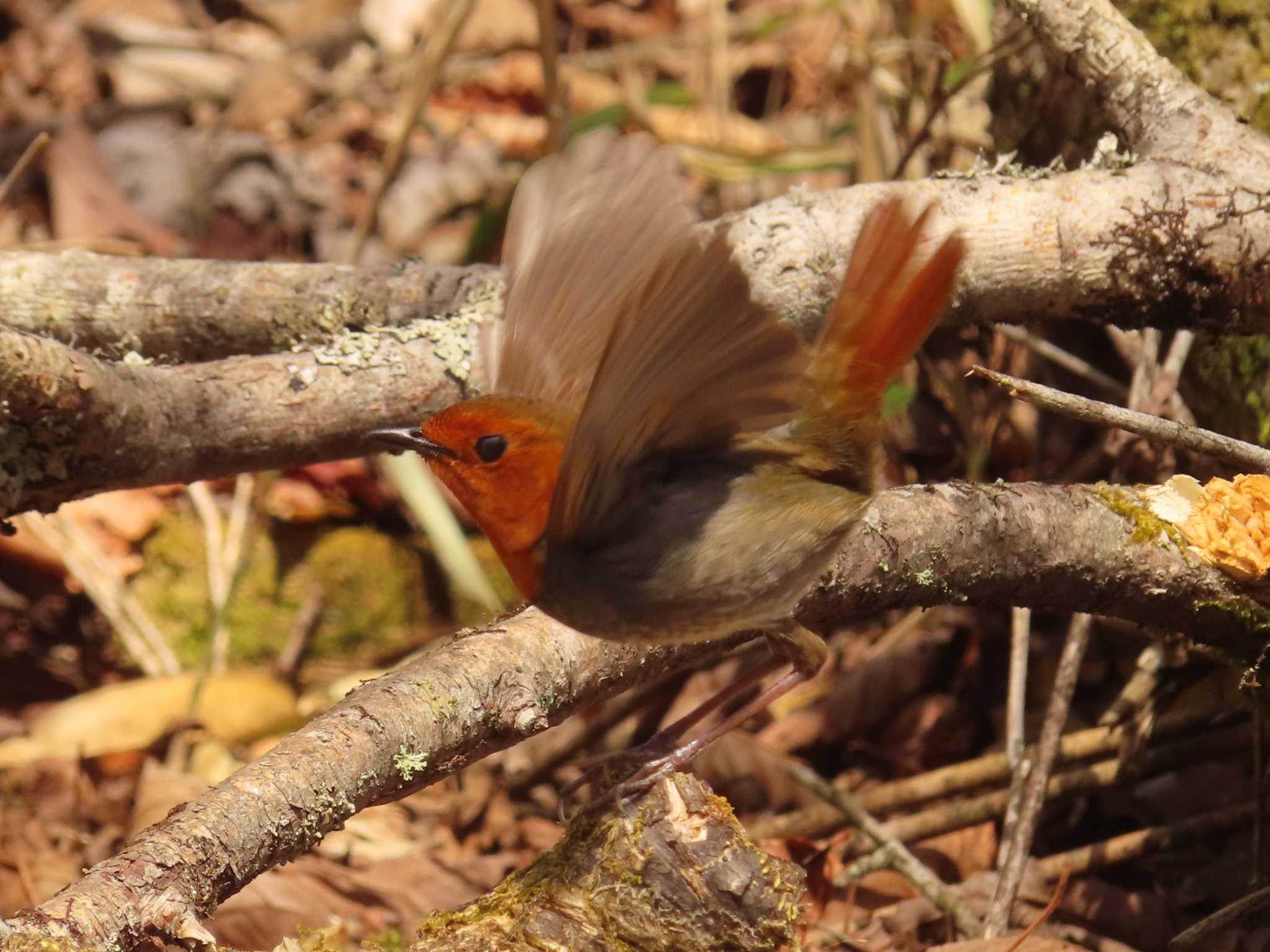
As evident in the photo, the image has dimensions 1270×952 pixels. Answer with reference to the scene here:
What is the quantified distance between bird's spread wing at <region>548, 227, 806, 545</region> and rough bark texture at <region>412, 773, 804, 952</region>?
1.74ft

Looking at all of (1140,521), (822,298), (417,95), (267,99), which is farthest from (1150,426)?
(267,99)

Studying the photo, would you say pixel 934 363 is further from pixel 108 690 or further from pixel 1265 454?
pixel 108 690

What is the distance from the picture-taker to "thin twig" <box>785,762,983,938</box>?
312cm

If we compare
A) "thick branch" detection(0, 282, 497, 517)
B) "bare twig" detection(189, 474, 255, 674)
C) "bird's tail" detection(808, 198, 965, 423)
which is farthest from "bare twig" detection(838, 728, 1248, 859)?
"bare twig" detection(189, 474, 255, 674)

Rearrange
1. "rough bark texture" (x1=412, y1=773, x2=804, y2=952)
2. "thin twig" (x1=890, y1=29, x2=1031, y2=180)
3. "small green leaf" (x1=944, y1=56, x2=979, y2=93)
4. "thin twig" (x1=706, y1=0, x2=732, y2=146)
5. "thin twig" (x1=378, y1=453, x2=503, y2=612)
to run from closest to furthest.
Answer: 1. "rough bark texture" (x1=412, y1=773, x2=804, y2=952)
2. "thin twig" (x1=890, y1=29, x2=1031, y2=180)
3. "small green leaf" (x1=944, y1=56, x2=979, y2=93)
4. "thin twig" (x1=378, y1=453, x2=503, y2=612)
5. "thin twig" (x1=706, y1=0, x2=732, y2=146)

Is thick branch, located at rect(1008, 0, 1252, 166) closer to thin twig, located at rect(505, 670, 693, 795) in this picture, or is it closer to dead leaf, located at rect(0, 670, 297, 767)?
thin twig, located at rect(505, 670, 693, 795)

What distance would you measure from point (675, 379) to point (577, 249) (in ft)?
2.00

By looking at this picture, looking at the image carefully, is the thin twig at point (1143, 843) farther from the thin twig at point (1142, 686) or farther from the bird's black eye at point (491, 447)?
the bird's black eye at point (491, 447)

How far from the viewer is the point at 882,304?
249cm

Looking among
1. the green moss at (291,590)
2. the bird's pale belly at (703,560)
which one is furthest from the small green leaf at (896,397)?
the green moss at (291,590)

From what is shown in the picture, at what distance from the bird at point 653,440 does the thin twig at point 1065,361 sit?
4.12ft

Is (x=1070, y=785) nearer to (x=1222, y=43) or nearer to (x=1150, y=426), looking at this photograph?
(x=1150, y=426)

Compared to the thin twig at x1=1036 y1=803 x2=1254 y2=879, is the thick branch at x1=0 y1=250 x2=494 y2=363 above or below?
above

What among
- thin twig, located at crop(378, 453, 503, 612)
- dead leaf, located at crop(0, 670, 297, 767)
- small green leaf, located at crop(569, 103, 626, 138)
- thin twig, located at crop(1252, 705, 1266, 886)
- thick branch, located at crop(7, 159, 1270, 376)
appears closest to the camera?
thin twig, located at crop(1252, 705, 1266, 886)
